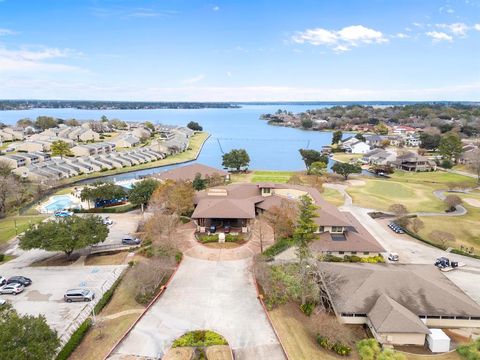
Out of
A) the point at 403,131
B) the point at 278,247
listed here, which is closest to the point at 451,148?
the point at 403,131

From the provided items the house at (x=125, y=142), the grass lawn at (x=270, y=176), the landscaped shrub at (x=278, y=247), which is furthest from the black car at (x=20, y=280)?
the house at (x=125, y=142)

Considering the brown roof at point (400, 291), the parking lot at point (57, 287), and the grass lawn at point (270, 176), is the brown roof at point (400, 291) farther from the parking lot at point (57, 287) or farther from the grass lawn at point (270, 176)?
the grass lawn at point (270, 176)

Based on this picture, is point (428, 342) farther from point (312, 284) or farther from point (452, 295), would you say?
point (312, 284)

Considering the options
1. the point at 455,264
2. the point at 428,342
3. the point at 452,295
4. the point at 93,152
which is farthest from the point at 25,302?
the point at 93,152

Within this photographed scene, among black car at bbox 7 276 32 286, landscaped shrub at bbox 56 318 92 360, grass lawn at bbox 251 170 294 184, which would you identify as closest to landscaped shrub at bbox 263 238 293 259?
landscaped shrub at bbox 56 318 92 360

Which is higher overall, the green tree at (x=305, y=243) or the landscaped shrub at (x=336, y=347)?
the green tree at (x=305, y=243)

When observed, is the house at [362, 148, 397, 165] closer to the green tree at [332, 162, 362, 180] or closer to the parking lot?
the green tree at [332, 162, 362, 180]
